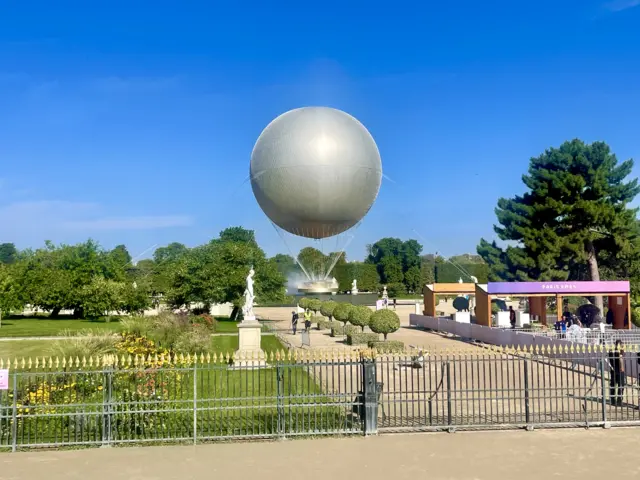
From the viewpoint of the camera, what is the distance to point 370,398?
36.8 feet

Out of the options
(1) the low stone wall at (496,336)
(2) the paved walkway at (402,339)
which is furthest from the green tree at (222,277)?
(1) the low stone wall at (496,336)

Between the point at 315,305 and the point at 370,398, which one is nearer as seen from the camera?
the point at 370,398

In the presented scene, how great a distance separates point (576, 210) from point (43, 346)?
37.8 meters

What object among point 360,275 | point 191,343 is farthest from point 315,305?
point 360,275

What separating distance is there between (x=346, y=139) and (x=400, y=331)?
19725 mm

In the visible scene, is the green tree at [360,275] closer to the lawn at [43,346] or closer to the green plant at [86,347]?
the lawn at [43,346]

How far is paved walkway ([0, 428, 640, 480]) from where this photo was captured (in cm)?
905

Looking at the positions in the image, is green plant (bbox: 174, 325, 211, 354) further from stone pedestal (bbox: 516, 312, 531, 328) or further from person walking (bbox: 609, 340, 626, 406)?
stone pedestal (bbox: 516, 312, 531, 328)

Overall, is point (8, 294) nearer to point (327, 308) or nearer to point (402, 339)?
point (327, 308)

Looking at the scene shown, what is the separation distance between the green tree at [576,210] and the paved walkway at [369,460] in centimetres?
3557

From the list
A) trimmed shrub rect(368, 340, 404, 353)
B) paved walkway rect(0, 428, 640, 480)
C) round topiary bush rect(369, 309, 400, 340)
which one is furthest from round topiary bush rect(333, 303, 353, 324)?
paved walkway rect(0, 428, 640, 480)

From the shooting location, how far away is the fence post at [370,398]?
36.8 feet

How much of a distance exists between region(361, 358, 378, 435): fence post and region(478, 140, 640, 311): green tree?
36.4 m

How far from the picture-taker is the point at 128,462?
982cm
